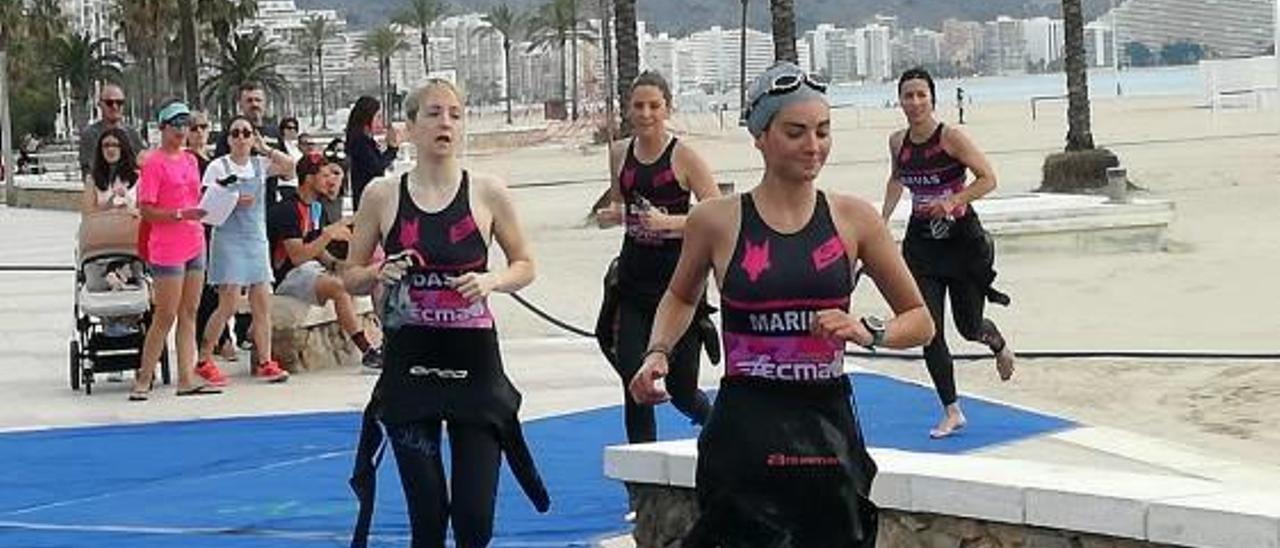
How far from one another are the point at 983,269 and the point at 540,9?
143 meters

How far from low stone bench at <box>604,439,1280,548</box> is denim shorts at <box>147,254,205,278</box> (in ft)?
19.7

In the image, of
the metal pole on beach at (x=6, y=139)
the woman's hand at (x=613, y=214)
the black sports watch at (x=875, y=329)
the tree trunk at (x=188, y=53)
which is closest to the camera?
the black sports watch at (x=875, y=329)

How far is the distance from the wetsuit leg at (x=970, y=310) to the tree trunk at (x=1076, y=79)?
Answer: 2127 centimetres

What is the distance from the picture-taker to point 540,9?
15112cm

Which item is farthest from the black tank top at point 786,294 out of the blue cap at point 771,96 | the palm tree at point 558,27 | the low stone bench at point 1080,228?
the palm tree at point 558,27

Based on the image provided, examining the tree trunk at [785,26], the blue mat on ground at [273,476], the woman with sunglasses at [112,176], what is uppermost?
the tree trunk at [785,26]

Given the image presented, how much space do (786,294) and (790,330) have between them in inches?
3.3

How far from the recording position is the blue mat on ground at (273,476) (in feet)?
27.7

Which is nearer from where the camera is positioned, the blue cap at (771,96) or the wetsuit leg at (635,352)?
the blue cap at (771,96)

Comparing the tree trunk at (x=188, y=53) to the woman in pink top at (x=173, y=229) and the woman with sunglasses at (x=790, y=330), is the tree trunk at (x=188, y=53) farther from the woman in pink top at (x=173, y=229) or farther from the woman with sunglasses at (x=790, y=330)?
the woman with sunglasses at (x=790, y=330)

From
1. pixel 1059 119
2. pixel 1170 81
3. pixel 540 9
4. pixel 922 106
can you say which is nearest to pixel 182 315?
pixel 922 106

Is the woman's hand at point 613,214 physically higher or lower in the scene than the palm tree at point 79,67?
lower

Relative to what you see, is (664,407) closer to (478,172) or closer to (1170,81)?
(478,172)

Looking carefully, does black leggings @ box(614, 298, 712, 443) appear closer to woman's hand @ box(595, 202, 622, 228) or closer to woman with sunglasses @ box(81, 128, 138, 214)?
woman's hand @ box(595, 202, 622, 228)
